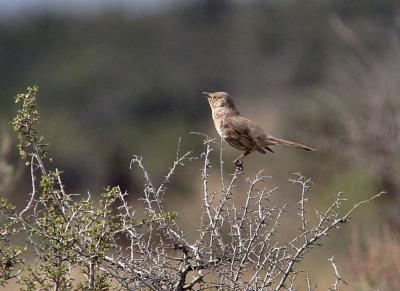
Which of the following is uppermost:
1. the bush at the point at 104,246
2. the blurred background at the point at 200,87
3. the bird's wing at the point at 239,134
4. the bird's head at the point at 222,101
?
the blurred background at the point at 200,87

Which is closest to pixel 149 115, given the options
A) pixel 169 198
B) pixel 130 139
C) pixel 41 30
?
pixel 130 139

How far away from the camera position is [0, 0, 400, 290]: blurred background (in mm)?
15055

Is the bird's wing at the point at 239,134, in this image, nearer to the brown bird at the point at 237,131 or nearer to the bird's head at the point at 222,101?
the brown bird at the point at 237,131

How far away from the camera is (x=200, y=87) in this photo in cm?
3061

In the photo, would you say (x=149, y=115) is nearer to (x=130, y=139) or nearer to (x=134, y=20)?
(x=130, y=139)

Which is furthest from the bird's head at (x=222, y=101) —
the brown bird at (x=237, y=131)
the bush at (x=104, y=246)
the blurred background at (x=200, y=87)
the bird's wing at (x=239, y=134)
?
the blurred background at (x=200, y=87)

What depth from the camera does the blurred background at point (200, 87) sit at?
15055 millimetres

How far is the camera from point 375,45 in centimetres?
2747

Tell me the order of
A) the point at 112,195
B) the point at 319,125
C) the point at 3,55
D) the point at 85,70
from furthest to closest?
the point at 3,55 → the point at 85,70 → the point at 319,125 → the point at 112,195

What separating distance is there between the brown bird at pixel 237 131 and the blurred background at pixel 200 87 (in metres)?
3.37

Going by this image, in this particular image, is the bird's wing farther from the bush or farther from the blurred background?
the blurred background

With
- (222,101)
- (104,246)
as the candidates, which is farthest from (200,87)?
(104,246)

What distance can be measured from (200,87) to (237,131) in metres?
24.4

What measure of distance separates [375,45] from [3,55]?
12021 mm
